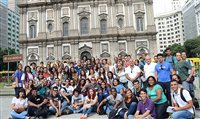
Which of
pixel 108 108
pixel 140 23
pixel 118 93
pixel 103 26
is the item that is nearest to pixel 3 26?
pixel 103 26

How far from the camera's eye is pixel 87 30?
99.1 ft

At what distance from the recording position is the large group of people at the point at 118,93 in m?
5.66

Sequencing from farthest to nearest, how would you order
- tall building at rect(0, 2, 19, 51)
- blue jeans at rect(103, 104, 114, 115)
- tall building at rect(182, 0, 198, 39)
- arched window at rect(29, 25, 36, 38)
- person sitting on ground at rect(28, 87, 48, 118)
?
tall building at rect(182, 0, 198, 39) < tall building at rect(0, 2, 19, 51) < arched window at rect(29, 25, 36, 38) < person sitting on ground at rect(28, 87, 48, 118) < blue jeans at rect(103, 104, 114, 115)

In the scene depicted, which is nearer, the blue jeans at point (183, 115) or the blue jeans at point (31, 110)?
the blue jeans at point (183, 115)

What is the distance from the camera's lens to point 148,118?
552 cm

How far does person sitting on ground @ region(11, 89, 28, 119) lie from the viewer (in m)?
6.91

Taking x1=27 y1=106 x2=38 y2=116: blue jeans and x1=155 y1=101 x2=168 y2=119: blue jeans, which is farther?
x1=27 y1=106 x2=38 y2=116: blue jeans

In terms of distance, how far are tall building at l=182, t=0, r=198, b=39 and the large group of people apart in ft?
245

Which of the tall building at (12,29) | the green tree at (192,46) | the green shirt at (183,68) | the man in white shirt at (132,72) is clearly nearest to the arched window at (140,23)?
the man in white shirt at (132,72)

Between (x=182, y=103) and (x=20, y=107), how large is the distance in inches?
187

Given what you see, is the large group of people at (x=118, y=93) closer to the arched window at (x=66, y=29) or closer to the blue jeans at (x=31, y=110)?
the blue jeans at (x=31, y=110)

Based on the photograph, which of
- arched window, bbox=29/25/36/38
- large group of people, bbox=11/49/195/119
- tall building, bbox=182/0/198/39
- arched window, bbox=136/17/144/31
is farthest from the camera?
tall building, bbox=182/0/198/39

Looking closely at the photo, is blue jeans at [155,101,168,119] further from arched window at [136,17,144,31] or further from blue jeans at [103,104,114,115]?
arched window at [136,17,144,31]

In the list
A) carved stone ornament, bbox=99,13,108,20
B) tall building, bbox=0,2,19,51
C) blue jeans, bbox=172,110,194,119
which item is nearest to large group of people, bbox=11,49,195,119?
blue jeans, bbox=172,110,194,119
